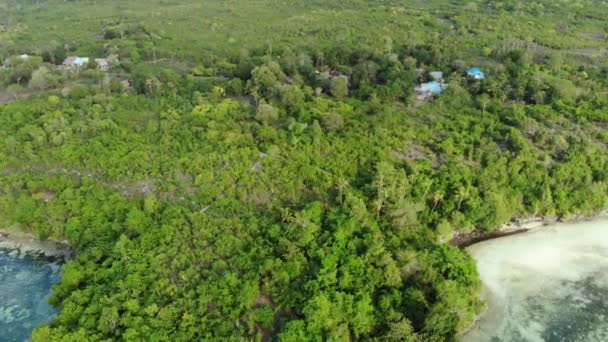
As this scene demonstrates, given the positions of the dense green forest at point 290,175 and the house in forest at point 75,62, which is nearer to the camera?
the dense green forest at point 290,175

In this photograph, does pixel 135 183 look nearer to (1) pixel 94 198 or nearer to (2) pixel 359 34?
(1) pixel 94 198

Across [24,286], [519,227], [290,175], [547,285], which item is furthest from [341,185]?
[24,286]

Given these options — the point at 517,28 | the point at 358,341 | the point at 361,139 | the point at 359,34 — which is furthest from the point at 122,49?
the point at 517,28

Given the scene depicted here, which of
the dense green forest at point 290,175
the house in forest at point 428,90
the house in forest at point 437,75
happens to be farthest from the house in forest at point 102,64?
the house in forest at point 437,75

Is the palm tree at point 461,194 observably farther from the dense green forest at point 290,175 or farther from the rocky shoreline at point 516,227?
the rocky shoreline at point 516,227

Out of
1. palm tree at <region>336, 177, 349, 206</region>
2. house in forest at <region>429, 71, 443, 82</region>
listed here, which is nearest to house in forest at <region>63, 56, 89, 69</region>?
palm tree at <region>336, 177, 349, 206</region>

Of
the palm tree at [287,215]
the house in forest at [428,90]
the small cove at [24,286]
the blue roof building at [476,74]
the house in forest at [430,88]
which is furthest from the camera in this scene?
the blue roof building at [476,74]

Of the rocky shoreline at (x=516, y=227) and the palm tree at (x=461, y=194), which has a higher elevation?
the palm tree at (x=461, y=194)
